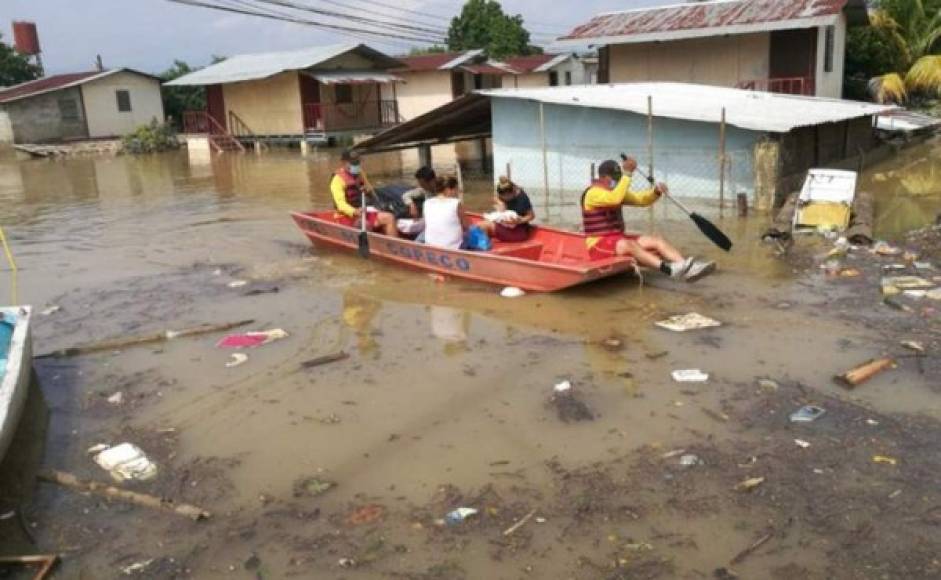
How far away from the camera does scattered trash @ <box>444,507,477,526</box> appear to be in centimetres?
415

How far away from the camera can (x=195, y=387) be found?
6.22 meters

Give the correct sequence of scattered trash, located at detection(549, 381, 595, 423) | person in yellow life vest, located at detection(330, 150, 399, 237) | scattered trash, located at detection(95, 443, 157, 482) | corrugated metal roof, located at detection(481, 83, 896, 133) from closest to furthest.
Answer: scattered trash, located at detection(95, 443, 157, 482) < scattered trash, located at detection(549, 381, 595, 423) < person in yellow life vest, located at detection(330, 150, 399, 237) < corrugated metal roof, located at detection(481, 83, 896, 133)

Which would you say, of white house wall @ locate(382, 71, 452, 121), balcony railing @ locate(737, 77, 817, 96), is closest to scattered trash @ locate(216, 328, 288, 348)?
balcony railing @ locate(737, 77, 817, 96)

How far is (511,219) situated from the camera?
895 cm

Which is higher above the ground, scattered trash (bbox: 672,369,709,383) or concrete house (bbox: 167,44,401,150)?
concrete house (bbox: 167,44,401,150)

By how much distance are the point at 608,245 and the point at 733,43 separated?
15.3m

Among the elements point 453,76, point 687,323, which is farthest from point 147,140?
point 687,323

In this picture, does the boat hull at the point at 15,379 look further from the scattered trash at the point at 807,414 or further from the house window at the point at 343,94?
the house window at the point at 343,94

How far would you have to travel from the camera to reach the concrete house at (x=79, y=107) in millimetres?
33000

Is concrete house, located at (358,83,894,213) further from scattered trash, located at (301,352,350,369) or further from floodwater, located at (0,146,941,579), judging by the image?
scattered trash, located at (301,352,350,369)

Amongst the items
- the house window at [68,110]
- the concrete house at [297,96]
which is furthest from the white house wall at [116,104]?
the concrete house at [297,96]

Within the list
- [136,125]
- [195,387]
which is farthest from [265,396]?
[136,125]

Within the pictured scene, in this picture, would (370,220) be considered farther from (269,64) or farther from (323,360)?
(269,64)

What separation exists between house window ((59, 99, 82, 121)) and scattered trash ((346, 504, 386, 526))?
115 ft
